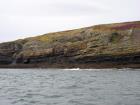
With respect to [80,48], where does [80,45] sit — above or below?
above

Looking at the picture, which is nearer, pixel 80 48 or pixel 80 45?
pixel 80 48

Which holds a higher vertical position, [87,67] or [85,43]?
[85,43]

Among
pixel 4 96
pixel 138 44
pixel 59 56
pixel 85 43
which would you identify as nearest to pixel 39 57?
pixel 59 56

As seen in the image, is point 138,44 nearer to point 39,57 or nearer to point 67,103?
point 39,57

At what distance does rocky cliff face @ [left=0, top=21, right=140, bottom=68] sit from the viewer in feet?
268

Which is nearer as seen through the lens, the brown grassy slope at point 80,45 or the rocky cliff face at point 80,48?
the rocky cliff face at point 80,48

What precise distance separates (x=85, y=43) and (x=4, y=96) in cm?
6506

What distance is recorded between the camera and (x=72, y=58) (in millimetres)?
88812

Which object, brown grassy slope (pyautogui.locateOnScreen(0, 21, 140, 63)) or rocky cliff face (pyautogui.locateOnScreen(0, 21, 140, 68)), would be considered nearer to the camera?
rocky cliff face (pyautogui.locateOnScreen(0, 21, 140, 68))

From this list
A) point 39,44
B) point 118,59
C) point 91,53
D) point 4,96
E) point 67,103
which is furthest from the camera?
point 39,44

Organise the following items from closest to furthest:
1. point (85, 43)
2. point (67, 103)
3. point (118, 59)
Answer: point (67, 103), point (118, 59), point (85, 43)

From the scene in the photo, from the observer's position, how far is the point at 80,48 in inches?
3561

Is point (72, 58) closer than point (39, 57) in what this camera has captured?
Yes

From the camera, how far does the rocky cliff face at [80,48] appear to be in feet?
268
